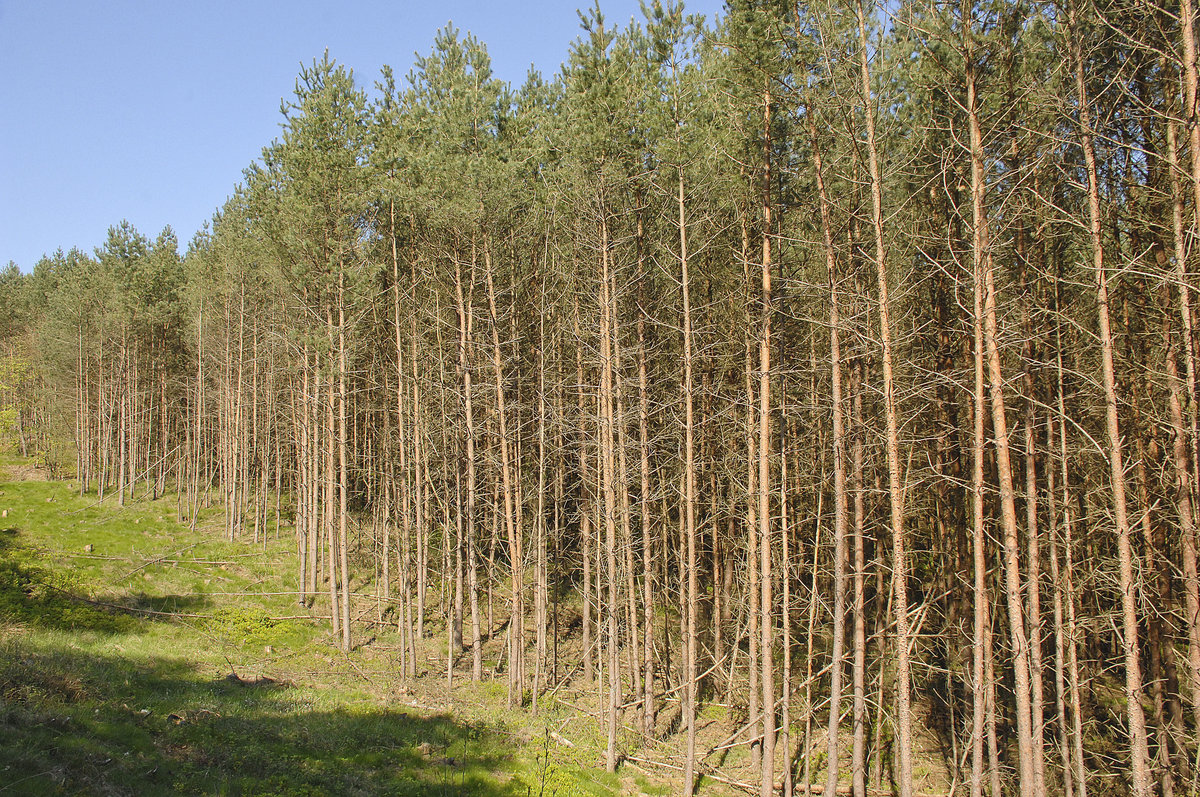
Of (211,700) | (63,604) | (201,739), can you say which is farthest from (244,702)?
(63,604)

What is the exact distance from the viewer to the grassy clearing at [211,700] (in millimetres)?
8320

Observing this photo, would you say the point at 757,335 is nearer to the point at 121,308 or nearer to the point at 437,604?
the point at 437,604

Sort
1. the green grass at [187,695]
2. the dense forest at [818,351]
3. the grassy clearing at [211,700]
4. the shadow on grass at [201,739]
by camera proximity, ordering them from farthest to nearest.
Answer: the dense forest at [818,351]
the grassy clearing at [211,700]
the green grass at [187,695]
the shadow on grass at [201,739]

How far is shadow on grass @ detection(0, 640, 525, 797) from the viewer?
7.70m

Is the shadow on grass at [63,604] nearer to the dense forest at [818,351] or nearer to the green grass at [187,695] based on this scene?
the green grass at [187,695]

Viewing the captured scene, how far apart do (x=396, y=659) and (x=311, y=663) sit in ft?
7.66

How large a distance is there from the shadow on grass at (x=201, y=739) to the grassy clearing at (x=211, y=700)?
0.10 feet

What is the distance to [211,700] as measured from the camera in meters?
11.5

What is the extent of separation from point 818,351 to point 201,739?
14.4 m

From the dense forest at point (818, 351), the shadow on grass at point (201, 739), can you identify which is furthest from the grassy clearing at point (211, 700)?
the dense forest at point (818, 351)

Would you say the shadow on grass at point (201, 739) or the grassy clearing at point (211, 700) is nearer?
the shadow on grass at point (201, 739)

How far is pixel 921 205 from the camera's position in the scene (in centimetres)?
1312

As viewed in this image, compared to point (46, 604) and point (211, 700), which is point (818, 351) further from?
point (46, 604)

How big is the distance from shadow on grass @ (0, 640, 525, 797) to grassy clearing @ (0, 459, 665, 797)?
30 millimetres
